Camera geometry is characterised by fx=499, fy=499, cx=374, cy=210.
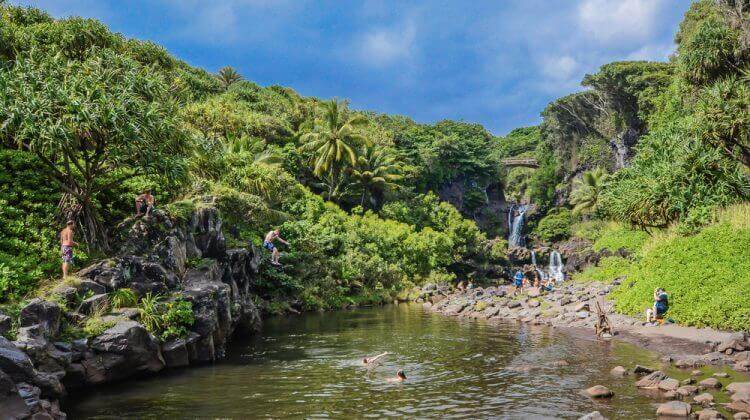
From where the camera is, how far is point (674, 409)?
10453 mm

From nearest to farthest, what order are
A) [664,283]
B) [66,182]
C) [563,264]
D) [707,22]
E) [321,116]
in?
[66,182], [664,283], [707,22], [563,264], [321,116]

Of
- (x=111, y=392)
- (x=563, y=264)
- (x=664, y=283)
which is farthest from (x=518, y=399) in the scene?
(x=563, y=264)

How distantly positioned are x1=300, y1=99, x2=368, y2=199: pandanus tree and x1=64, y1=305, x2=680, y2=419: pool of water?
2852cm

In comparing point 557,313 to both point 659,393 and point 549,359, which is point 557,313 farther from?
point 659,393

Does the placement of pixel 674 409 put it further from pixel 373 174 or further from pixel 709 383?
pixel 373 174

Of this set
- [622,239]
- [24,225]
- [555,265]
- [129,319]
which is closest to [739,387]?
[129,319]

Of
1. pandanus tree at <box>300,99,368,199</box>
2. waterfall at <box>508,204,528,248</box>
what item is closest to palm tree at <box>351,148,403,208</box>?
pandanus tree at <box>300,99,368,199</box>

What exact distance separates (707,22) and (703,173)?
547 inches

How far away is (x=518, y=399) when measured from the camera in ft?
40.7

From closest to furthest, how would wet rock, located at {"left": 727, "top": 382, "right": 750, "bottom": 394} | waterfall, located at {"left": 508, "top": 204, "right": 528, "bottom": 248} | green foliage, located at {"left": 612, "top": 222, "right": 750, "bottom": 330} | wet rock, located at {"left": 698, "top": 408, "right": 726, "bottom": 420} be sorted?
wet rock, located at {"left": 698, "top": 408, "right": 726, "bottom": 420}
wet rock, located at {"left": 727, "top": 382, "right": 750, "bottom": 394}
green foliage, located at {"left": 612, "top": 222, "right": 750, "bottom": 330}
waterfall, located at {"left": 508, "top": 204, "right": 528, "bottom": 248}

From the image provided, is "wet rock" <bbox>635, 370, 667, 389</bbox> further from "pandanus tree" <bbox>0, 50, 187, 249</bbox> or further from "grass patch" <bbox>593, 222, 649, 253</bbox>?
"grass patch" <bbox>593, 222, 649, 253</bbox>

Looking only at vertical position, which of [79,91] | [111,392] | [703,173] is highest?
[79,91]

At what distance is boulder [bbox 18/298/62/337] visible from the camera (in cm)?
1190

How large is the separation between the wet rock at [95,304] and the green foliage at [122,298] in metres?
0.33
